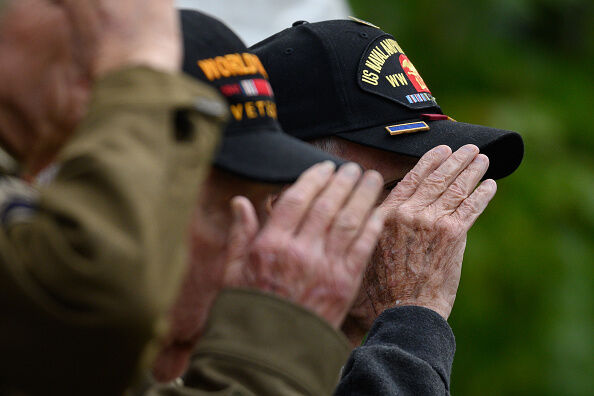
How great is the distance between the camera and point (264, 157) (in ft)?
5.40

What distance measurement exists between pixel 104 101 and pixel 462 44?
3204mm

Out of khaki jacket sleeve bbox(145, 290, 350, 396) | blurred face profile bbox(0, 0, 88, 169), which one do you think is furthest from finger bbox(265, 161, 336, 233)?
blurred face profile bbox(0, 0, 88, 169)

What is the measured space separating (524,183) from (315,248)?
9.16 feet

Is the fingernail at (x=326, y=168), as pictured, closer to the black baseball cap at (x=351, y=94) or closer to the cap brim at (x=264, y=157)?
the cap brim at (x=264, y=157)

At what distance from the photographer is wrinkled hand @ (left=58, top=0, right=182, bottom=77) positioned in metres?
1.33

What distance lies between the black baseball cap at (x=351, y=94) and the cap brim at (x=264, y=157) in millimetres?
686

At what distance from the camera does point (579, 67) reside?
4539 mm

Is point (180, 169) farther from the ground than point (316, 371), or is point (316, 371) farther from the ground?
point (180, 169)

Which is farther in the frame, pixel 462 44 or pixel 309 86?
pixel 462 44

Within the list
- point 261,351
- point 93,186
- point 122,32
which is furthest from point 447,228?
point 93,186

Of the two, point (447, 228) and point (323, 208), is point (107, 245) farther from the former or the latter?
point (447, 228)

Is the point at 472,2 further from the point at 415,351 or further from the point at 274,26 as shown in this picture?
the point at 415,351

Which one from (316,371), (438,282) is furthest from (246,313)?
(438,282)

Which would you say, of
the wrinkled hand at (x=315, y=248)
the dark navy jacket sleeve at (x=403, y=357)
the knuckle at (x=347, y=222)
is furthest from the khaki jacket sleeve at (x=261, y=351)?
the dark navy jacket sleeve at (x=403, y=357)
